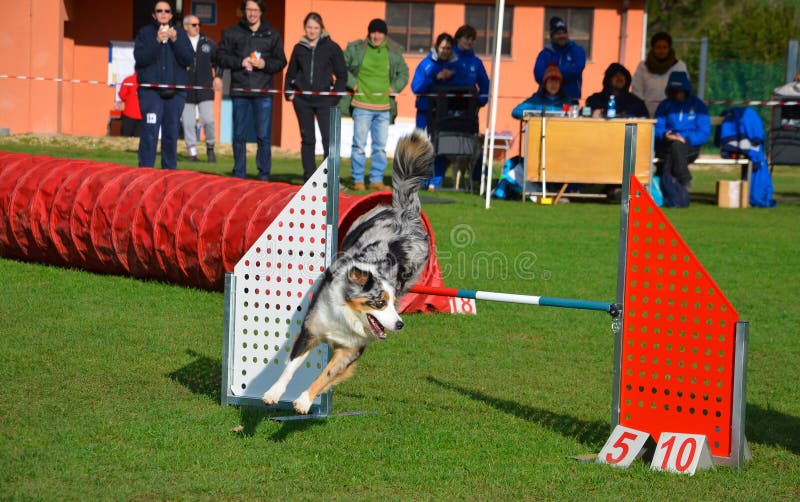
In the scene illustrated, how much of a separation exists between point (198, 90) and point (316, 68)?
495 centimetres

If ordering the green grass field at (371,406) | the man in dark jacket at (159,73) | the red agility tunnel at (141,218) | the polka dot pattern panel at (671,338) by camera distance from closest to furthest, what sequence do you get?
the green grass field at (371,406) < the polka dot pattern panel at (671,338) < the red agility tunnel at (141,218) < the man in dark jacket at (159,73)

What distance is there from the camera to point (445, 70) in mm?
15711

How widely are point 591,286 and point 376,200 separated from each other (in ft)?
8.13

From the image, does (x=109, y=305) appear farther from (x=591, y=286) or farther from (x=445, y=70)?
(x=445, y=70)

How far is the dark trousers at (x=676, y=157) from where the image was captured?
15.0m

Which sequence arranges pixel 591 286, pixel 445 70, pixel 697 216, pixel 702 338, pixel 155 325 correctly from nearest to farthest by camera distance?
pixel 702 338 < pixel 155 325 < pixel 591 286 < pixel 697 216 < pixel 445 70

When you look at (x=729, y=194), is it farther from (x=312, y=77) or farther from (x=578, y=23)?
(x=578, y=23)

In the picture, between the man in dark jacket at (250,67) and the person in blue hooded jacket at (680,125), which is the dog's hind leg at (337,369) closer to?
the man in dark jacket at (250,67)

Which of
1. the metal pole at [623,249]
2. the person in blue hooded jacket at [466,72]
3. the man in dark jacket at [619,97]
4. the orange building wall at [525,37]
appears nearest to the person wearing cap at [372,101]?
the person in blue hooded jacket at [466,72]

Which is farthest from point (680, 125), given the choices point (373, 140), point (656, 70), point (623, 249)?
point (623, 249)

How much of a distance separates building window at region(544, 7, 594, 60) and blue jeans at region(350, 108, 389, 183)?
1097cm

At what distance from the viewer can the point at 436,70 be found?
628 inches

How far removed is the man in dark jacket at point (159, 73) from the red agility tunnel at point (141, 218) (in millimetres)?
3256

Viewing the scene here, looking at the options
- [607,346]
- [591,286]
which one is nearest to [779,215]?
[591,286]
